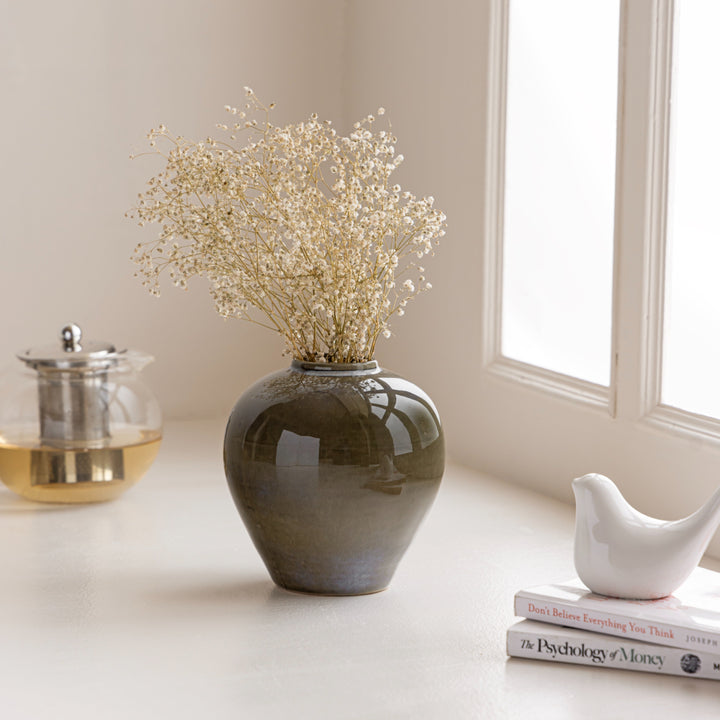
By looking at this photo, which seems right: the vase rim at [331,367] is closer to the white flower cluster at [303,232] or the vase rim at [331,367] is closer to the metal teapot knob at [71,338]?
the white flower cluster at [303,232]

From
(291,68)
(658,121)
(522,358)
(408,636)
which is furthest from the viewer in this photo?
(291,68)

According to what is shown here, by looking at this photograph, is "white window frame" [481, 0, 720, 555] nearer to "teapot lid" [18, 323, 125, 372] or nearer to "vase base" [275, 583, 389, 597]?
"vase base" [275, 583, 389, 597]

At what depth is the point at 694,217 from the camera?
4.67 ft

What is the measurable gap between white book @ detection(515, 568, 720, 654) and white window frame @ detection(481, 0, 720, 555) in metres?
0.36

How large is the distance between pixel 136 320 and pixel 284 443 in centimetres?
106

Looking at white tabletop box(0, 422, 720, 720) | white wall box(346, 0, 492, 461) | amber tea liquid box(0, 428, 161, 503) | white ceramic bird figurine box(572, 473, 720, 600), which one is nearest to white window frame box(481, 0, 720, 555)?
white tabletop box(0, 422, 720, 720)

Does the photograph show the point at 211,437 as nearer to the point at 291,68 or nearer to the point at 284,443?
the point at 291,68

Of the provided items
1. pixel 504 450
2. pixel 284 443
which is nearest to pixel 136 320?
pixel 504 450

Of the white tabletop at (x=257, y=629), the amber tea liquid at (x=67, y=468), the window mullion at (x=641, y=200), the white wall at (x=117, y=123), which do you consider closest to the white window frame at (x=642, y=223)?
the window mullion at (x=641, y=200)

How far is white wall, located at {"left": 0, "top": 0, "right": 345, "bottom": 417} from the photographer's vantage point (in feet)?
6.72

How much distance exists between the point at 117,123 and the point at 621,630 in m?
1.40

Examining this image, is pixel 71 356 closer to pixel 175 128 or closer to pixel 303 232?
pixel 303 232

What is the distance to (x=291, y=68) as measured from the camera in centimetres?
220

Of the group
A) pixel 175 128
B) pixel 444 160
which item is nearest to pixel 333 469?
pixel 444 160
